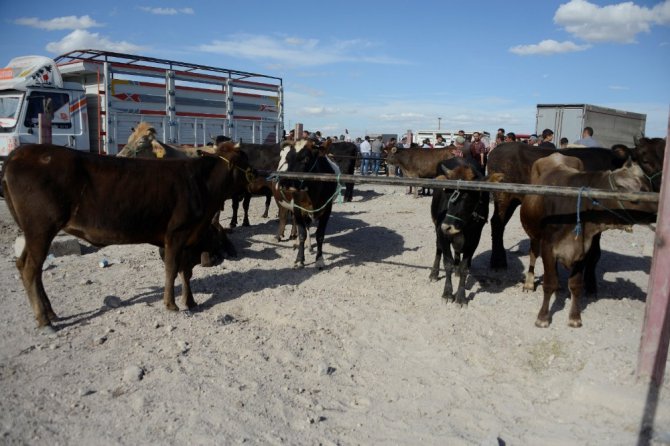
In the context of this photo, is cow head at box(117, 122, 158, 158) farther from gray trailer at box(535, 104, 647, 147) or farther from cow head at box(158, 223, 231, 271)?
gray trailer at box(535, 104, 647, 147)

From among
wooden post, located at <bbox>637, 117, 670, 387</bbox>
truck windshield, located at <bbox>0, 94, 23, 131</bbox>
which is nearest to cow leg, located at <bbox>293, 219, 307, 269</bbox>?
wooden post, located at <bbox>637, 117, 670, 387</bbox>

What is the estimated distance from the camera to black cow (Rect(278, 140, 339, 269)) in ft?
25.8

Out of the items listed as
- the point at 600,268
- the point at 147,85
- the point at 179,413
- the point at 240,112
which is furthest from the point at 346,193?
the point at 179,413

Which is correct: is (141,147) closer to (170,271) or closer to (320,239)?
(320,239)

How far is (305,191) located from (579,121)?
1709 centimetres

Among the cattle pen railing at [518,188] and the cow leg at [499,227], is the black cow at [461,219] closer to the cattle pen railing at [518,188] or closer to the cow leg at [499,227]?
the cattle pen railing at [518,188]

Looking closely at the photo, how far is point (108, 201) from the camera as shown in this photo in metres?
5.27

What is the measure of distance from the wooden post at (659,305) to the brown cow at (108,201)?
14.9ft

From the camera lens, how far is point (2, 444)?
3.30 meters

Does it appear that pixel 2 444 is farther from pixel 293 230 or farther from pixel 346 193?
pixel 346 193

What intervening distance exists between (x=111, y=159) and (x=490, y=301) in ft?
15.7

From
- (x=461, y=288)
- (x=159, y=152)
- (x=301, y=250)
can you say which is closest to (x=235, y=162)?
(x=301, y=250)

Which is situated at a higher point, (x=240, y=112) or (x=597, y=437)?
(x=240, y=112)

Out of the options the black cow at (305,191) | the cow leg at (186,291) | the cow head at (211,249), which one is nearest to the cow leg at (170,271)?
the cow leg at (186,291)
